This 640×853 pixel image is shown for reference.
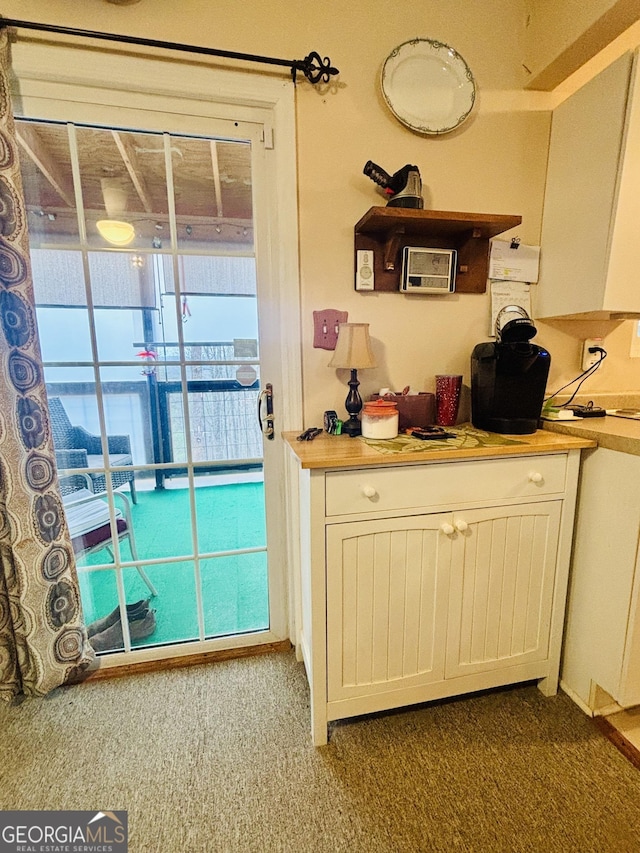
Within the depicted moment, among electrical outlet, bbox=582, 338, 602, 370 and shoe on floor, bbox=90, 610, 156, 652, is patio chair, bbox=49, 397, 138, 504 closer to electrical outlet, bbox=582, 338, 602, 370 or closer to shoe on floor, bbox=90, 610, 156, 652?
shoe on floor, bbox=90, 610, 156, 652

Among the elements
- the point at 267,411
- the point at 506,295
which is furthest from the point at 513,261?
the point at 267,411

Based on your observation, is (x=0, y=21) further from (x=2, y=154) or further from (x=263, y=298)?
(x=263, y=298)

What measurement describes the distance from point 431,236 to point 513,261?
0.38 m

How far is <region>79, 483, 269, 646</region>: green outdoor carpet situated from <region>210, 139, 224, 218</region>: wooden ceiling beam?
106 centimetres

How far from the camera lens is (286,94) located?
4.22 feet

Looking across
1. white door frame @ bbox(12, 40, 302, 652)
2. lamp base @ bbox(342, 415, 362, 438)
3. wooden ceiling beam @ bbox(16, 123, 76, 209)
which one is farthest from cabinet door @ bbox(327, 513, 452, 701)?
wooden ceiling beam @ bbox(16, 123, 76, 209)

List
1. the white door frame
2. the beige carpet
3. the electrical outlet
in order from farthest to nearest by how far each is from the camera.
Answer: the electrical outlet
the white door frame
the beige carpet

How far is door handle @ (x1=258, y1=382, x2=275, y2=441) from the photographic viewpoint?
146 centimetres

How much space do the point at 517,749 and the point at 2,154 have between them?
7.66ft

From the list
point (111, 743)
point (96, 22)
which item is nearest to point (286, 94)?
point (96, 22)

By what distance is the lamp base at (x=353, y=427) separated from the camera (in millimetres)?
1302

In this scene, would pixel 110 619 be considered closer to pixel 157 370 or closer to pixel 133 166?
pixel 157 370

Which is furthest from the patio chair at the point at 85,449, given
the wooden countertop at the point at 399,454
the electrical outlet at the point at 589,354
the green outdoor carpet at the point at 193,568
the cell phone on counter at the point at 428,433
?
the electrical outlet at the point at 589,354

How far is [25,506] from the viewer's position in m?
1.20
